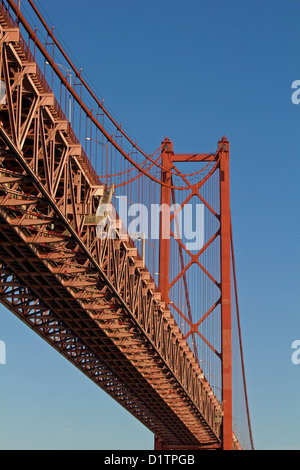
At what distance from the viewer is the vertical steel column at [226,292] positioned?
189 feet

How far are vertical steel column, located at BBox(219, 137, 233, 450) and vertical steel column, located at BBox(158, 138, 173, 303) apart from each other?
3.08 m

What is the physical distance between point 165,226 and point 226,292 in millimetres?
5031

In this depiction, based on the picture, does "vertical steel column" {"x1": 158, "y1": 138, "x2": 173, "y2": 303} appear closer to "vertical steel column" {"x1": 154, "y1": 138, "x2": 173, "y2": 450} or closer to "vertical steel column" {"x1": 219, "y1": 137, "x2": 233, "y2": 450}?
"vertical steel column" {"x1": 154, "y1": 138, "x2": 173, "y2": 450}

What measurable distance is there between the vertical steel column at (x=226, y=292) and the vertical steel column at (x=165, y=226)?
3.08m

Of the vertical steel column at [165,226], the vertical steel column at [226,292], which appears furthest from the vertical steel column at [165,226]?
the vertical steel column at [226,292]

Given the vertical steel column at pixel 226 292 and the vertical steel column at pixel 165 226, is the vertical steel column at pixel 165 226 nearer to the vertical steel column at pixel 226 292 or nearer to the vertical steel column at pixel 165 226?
the vertical steel column at pixel 165 226

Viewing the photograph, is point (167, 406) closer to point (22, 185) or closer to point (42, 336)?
point (42, 336)

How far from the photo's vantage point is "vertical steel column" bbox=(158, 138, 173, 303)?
57125 mm

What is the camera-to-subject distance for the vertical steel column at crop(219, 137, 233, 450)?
5753 cm

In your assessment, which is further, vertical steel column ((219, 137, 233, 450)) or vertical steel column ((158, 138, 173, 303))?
vertical steel column ((219, 137, 233, 450))

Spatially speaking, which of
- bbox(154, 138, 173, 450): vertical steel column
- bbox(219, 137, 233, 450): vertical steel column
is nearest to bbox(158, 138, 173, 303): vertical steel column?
bbox(154, 138, 173, 450): vertical steel column

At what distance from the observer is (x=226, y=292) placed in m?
58.6

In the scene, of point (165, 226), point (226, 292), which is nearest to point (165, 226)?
point (165, 226)

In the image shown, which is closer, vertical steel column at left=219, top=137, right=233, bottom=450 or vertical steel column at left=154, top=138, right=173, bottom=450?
vertical steel column at left=154, top=138, right=173, bottom=450
